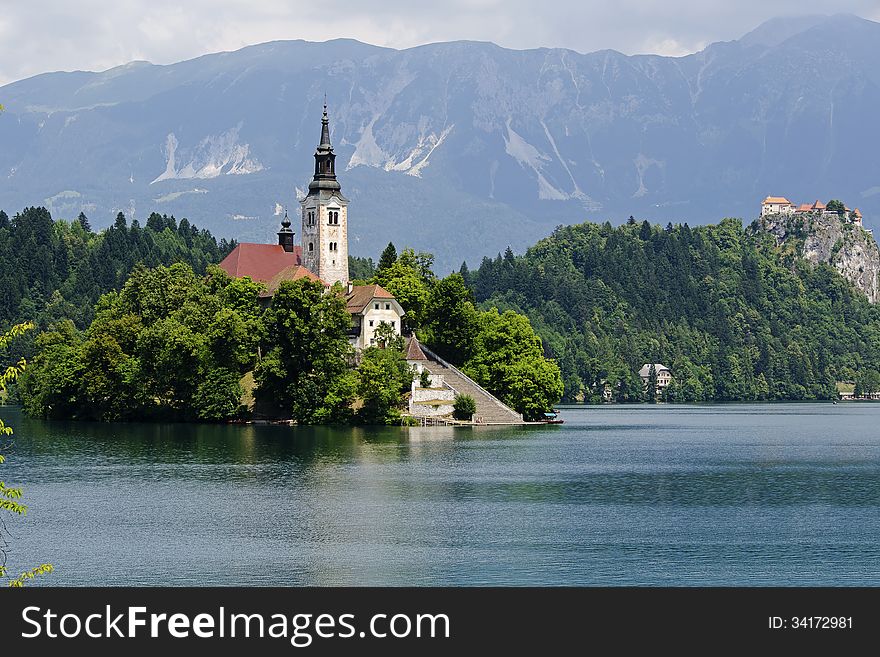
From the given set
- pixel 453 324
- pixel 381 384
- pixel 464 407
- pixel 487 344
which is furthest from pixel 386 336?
pixel 381 384

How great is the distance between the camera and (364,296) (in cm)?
14975

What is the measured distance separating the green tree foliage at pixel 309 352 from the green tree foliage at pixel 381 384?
1573mm

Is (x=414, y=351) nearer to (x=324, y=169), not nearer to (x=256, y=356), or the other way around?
(x=256, y=356)

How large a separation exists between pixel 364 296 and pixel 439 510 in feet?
262

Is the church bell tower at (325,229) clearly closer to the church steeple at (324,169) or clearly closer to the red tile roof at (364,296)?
the church steeple at (324,169)

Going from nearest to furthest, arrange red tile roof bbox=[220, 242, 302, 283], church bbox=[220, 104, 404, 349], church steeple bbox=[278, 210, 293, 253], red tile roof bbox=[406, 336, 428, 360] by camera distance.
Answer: red tile roof bbox=[406, 336, 428, 360], church bbox=[220, 104, 404, 349], red tile roof bbox=[220, 242, 302, 283], church steeple bbox=[278, 210, 293, 253]

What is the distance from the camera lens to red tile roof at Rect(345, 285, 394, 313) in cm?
14875

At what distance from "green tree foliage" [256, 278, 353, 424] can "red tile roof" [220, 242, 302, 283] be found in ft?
108

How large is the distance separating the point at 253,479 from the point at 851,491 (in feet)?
109

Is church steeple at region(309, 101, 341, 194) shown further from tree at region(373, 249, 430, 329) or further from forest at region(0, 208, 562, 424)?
forest at region(0, 208, 562, 424)

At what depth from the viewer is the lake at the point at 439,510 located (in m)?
54.2

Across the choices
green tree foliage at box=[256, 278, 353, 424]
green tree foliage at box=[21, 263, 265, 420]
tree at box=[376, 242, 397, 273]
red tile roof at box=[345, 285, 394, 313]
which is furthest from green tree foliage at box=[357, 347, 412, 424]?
tree at box=[376, 242, 397, 273]

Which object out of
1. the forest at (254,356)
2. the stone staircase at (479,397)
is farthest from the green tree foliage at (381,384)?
the stone staircase at (479,397)
